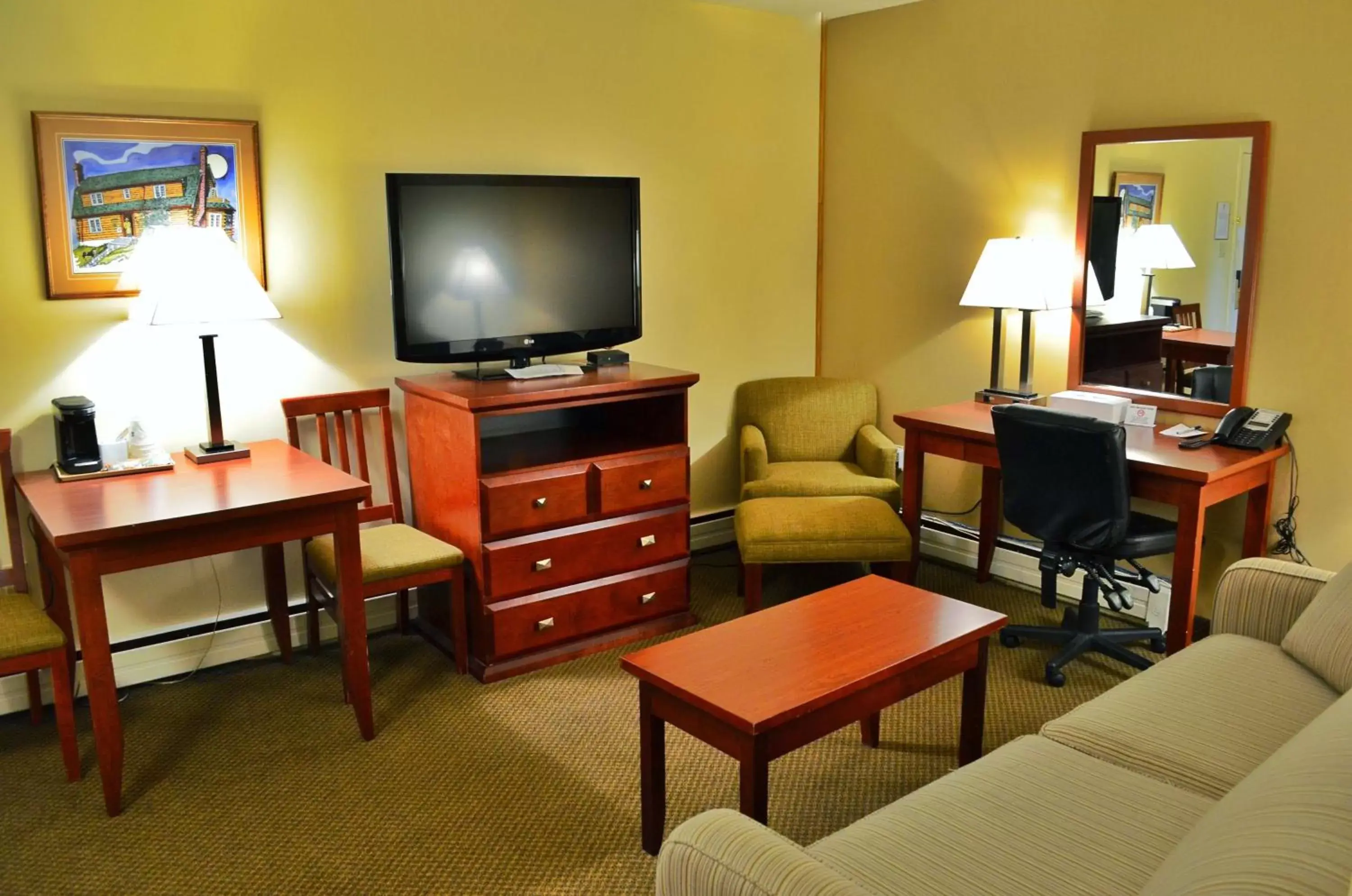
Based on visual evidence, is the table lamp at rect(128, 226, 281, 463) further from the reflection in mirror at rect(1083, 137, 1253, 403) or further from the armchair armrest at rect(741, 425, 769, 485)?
the reflection in mirror at rect(1083, 137, 1253, 403)

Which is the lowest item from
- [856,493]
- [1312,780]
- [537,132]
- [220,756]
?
[220,756]

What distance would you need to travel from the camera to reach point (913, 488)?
3762 millimetres

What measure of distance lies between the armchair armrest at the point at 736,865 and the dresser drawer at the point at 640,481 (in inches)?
75.3

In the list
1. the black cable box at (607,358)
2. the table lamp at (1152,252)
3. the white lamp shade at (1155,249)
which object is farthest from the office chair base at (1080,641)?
the black cable box at (607,358)

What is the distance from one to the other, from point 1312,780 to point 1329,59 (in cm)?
256

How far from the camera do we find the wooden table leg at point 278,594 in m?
3.34

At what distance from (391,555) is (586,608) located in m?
0.65

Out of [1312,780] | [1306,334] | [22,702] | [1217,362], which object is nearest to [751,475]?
[1217,362]

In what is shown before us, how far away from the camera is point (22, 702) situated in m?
3.07

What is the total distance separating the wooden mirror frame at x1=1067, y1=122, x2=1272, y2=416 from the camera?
320 cm

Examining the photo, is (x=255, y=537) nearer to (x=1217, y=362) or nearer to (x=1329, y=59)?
(x=1217, y=362)

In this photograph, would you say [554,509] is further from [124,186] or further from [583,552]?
[124,186]

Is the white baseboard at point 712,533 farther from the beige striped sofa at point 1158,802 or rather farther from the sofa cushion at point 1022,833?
the sofa cushion at point 1022,833

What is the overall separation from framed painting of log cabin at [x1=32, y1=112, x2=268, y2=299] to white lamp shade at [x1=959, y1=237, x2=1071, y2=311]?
7.82 feet
